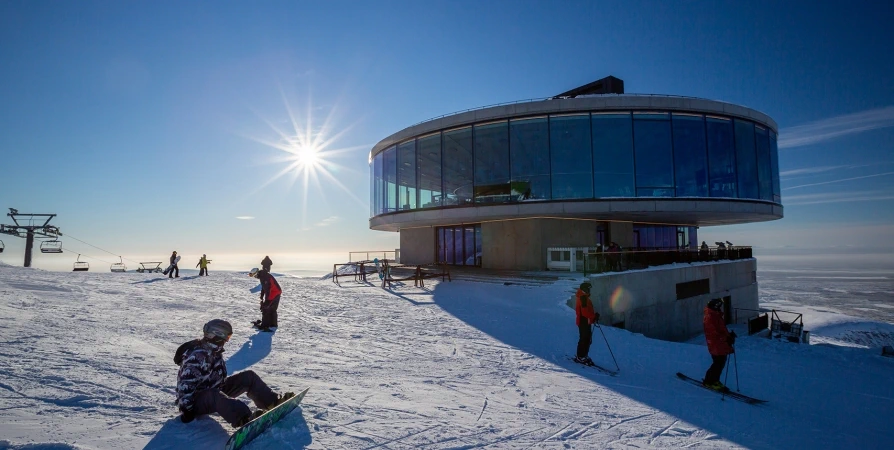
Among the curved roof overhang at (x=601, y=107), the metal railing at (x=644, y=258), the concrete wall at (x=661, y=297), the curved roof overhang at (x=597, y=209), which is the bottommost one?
the concrete wall at (x=661, y=297)

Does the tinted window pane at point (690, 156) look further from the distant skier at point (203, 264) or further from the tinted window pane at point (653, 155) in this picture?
the distant skier at point (203, 264)

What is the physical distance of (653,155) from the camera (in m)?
21.8

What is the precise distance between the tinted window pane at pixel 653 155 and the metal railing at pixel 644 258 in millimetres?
3316

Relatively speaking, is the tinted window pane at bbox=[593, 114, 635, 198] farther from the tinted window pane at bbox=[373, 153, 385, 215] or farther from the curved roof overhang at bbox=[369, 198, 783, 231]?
the tinted window pane at bbox=[373, 153, 385, 215]

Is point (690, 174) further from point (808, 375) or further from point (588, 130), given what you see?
point (808, 375)

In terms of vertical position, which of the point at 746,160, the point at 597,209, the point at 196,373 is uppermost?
the point at 746,160

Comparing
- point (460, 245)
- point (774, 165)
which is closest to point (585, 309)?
point (460, 245)

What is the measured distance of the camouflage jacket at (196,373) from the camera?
4.35 metres

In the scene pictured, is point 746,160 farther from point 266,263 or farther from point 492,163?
point 266,263

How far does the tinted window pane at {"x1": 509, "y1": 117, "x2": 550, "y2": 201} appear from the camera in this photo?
21938 millimetres

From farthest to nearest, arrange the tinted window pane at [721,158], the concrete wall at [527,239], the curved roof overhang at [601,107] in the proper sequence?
the concrete wall at [527,239]
the tinted window pane at [721,158]
the curved roof overhang at [601,107]

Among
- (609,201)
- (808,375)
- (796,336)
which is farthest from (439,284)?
(796,336)

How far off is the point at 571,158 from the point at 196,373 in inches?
802

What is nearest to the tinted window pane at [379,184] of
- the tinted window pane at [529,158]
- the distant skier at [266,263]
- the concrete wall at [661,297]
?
the tinted window pane at [529,158]
